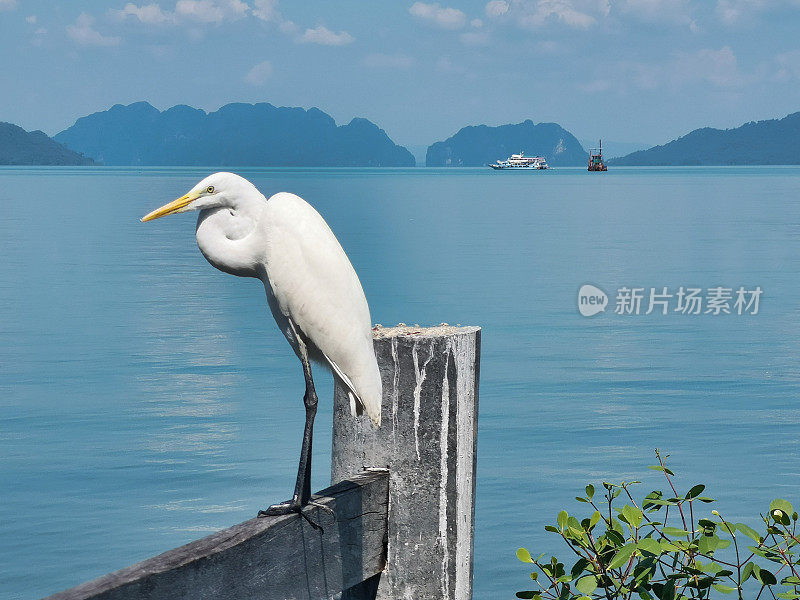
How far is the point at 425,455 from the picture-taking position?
261 cm

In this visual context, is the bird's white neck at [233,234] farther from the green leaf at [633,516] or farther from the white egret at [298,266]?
the green leaf at [633,516]

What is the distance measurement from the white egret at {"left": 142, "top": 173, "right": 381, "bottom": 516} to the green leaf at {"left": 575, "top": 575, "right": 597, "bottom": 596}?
2.15 feet

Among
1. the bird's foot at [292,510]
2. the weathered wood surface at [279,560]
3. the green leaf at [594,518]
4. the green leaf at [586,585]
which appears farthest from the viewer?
the green leaf at [594,518]

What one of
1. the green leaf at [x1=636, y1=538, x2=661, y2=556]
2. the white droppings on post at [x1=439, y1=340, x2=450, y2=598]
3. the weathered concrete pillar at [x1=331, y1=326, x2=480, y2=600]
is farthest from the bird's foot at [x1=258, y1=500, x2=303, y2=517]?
the green leaf at [x1=636, y1=538, x2=661, y2=556]

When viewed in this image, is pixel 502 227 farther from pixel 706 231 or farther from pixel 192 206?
pixel 192 206

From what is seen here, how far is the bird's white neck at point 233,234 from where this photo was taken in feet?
8.38

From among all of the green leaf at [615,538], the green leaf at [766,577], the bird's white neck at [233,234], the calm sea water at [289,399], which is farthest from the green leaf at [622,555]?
the calm sea water at [289,399]

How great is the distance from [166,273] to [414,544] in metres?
24.0

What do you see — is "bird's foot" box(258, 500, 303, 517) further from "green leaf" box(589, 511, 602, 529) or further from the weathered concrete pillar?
"green leaf" box(589, 511, 602, 529)

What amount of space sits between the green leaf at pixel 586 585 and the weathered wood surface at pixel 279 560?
0.52 m

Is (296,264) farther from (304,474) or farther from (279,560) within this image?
(279,560)

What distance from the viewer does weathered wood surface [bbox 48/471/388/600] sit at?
1861 millimetres

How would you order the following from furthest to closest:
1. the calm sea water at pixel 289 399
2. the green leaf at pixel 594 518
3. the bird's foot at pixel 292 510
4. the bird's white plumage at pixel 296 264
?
1. the calm sea water at pixel 289 399
2. the green leaf at pixel 594 518
3. the bird's white plumage at pixel 296 264
4. the bird's foot at pixel 292 510

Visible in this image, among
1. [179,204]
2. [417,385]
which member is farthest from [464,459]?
[179,204]
